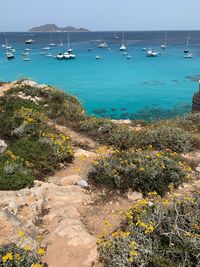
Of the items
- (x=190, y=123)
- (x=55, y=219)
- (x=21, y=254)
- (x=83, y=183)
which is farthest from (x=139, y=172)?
(x=190, y=123)

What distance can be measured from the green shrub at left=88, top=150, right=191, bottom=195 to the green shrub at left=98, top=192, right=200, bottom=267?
1545mm

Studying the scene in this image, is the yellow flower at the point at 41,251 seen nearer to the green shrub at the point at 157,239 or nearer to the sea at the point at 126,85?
the green shrub at the point at 157,239

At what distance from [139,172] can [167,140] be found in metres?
3.09

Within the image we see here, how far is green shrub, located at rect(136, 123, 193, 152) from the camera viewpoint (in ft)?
33.8

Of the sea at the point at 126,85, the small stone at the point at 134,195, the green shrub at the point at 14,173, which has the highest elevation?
the green shrub at the point at 14,173

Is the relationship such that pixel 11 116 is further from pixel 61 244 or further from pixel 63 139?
pixel 61 244

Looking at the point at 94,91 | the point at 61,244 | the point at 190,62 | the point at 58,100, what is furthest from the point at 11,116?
the point at 190,62

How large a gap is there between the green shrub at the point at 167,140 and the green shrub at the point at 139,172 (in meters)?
1.79

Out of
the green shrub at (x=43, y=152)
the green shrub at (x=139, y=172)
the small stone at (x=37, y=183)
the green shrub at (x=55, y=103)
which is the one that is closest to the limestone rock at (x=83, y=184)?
the green shrub at (x=139, y=172)

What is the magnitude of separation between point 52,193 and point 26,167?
1.47 meters

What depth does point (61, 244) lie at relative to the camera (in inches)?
213

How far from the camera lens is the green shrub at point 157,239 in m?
4.81

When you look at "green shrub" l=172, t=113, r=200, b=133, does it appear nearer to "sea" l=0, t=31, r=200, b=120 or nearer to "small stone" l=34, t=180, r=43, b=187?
"small stone" l=34, t=180, r=43, b=187

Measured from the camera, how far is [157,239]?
5.25 metres
